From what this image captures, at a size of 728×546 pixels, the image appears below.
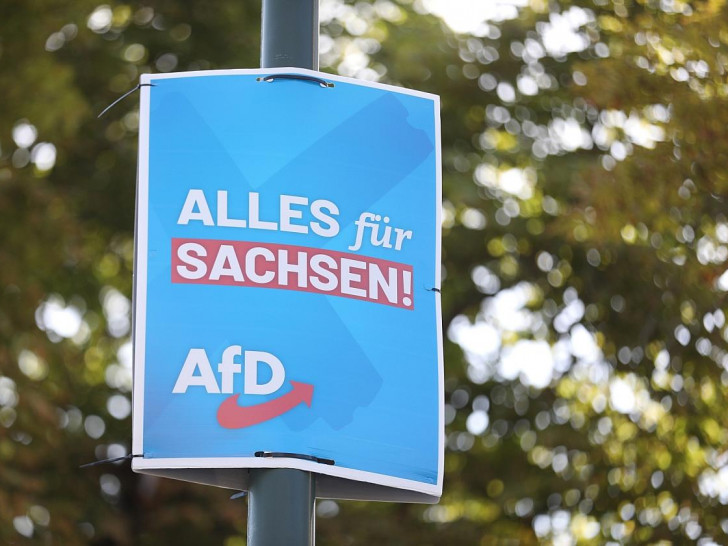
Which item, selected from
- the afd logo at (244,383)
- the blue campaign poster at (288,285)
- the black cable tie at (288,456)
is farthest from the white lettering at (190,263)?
the black cable tie at (288,456)

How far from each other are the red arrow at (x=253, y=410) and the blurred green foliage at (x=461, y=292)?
554cm

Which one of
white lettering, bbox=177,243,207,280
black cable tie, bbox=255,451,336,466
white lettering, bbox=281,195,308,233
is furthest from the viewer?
white lettering, bbox=281,195,308,233

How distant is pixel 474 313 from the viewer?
1306 cm

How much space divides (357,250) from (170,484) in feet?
25.1

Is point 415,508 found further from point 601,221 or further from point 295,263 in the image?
point 295,263

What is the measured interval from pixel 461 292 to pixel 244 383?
330 inches

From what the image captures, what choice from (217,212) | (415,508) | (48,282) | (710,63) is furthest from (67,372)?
(217,212)

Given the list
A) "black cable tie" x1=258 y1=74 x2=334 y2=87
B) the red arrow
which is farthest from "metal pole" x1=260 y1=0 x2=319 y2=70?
the red arrow

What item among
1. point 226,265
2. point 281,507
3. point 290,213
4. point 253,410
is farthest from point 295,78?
point 281,507

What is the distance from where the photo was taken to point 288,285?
468 cm

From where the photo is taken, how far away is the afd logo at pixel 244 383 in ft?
14.6

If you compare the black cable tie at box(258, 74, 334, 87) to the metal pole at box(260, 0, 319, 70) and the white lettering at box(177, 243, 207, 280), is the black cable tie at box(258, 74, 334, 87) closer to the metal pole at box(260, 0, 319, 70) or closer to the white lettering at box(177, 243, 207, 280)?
the metal pole at box(260, 0, 319, 70)

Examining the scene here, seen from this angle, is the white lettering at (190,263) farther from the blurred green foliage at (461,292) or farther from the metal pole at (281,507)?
the blurred green foliage at (461,292)

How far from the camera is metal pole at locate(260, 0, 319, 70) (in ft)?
16.3
